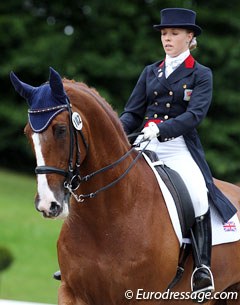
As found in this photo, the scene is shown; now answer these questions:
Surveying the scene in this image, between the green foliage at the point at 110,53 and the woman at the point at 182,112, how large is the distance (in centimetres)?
2161

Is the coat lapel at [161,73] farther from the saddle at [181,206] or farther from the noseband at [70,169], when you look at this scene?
the noseband at [70,169]

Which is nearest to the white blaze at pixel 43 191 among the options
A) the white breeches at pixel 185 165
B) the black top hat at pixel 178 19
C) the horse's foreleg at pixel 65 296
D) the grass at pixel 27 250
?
the horse's foreleg at pixel 65 296

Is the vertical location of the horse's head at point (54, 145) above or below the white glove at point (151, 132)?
above

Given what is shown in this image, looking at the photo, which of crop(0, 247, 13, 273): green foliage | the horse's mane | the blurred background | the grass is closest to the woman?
the horse's mane

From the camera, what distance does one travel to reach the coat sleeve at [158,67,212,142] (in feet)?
18.5

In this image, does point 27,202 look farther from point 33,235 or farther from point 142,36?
point 142,36

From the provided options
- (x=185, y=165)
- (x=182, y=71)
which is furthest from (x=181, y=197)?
(x=182, y=71)

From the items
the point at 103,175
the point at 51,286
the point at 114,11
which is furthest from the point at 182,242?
the point at 114,11

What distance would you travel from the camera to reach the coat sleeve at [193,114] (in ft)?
18.5

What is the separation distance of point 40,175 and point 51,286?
9143mm

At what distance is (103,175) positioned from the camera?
209 inches

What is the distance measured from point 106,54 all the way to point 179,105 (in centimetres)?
2377

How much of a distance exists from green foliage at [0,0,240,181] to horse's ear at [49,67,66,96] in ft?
75.1

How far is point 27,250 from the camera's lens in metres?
16.0
